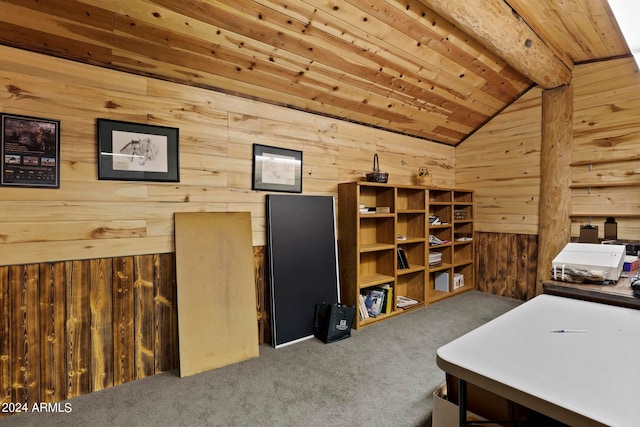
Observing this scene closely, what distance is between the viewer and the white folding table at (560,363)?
77 cm

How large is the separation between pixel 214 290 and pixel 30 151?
4.73ft

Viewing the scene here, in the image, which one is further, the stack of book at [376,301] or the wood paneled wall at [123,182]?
the stack of book at [376,301]

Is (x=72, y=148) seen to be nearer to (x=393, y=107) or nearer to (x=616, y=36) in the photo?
(x=393, y=107)

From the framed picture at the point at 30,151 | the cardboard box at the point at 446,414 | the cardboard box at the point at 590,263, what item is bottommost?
the cardboard box at the point at 446,414

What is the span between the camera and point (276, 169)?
2975 mm

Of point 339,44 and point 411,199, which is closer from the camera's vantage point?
point 339,44

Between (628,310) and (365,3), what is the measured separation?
7.73 feet

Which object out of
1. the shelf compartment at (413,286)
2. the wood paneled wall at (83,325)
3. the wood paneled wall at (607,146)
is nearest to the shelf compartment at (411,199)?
the shelf compartment at (413,286)

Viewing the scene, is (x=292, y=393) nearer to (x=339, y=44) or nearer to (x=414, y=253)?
(x=414, y=253)

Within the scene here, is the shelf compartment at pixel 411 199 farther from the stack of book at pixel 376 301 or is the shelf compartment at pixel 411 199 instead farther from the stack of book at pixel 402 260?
the stack of book at pixel 376 301

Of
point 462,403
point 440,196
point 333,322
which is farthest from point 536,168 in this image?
point 462,403

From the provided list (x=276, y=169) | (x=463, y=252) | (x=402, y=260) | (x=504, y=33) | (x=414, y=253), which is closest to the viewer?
(x=504, y=33)

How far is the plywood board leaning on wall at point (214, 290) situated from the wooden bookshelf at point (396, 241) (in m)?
1.01

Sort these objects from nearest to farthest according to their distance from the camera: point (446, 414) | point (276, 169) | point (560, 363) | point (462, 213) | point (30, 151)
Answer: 1. point (560, 363)
2. point (446, 414)
3. point (30, 151)
4. point (276, 169)
5. point (462, 213)
